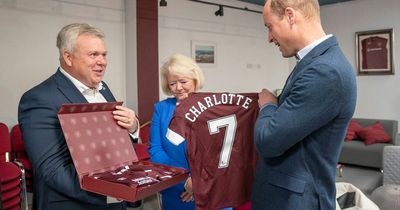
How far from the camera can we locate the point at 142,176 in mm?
1096

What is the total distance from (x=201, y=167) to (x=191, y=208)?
1.81ft

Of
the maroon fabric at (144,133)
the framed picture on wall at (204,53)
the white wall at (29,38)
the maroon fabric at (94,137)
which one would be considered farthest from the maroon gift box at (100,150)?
the framed picture on wall at (204,53)

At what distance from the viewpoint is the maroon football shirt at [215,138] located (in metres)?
1.37

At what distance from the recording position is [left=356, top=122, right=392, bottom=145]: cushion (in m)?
5.17

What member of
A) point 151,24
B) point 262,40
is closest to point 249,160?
point 151,24

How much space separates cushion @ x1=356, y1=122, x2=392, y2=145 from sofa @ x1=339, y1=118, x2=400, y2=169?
0.20ft

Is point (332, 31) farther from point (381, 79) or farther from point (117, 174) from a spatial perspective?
point (117, 174)

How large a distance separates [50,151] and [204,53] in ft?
15.0

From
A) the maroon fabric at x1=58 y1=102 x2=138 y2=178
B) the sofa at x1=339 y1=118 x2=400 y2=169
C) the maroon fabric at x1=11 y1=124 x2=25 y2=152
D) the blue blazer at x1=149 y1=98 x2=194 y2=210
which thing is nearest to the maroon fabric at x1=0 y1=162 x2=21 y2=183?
the maroon fabric at x1=11 y1=124 x2=25 y2=152

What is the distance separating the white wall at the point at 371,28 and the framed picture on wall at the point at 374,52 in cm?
8

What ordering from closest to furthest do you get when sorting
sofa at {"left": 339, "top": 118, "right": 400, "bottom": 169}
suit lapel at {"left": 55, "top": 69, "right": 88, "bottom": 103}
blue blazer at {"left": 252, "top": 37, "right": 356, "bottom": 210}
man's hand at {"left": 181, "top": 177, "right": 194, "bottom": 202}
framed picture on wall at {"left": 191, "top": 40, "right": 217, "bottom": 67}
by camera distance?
1. blue blazer at {"left": 252, "top": 37, "right": 356, "bottom": 210}
2. suit lapel at {"left": 55, "top": 69, "right": 88, "bottom": 103}
3. man's hand at {"left": 181, "top": 177, "right": 194, "bottom": 202}
4. sofa at {"left": 339, "top": 118, "right": 400, "bottom": 169}
5. framed picture on wall at {"left": 191, "top": 40, "right": 217, "bottom": 67}

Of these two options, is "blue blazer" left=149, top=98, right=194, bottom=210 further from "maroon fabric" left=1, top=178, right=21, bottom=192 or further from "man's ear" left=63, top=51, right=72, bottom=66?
"maroon fabric" left=1, top=178, right=21, bottom=192

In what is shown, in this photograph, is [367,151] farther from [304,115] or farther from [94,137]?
[94,137]

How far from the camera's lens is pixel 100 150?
1156mm
